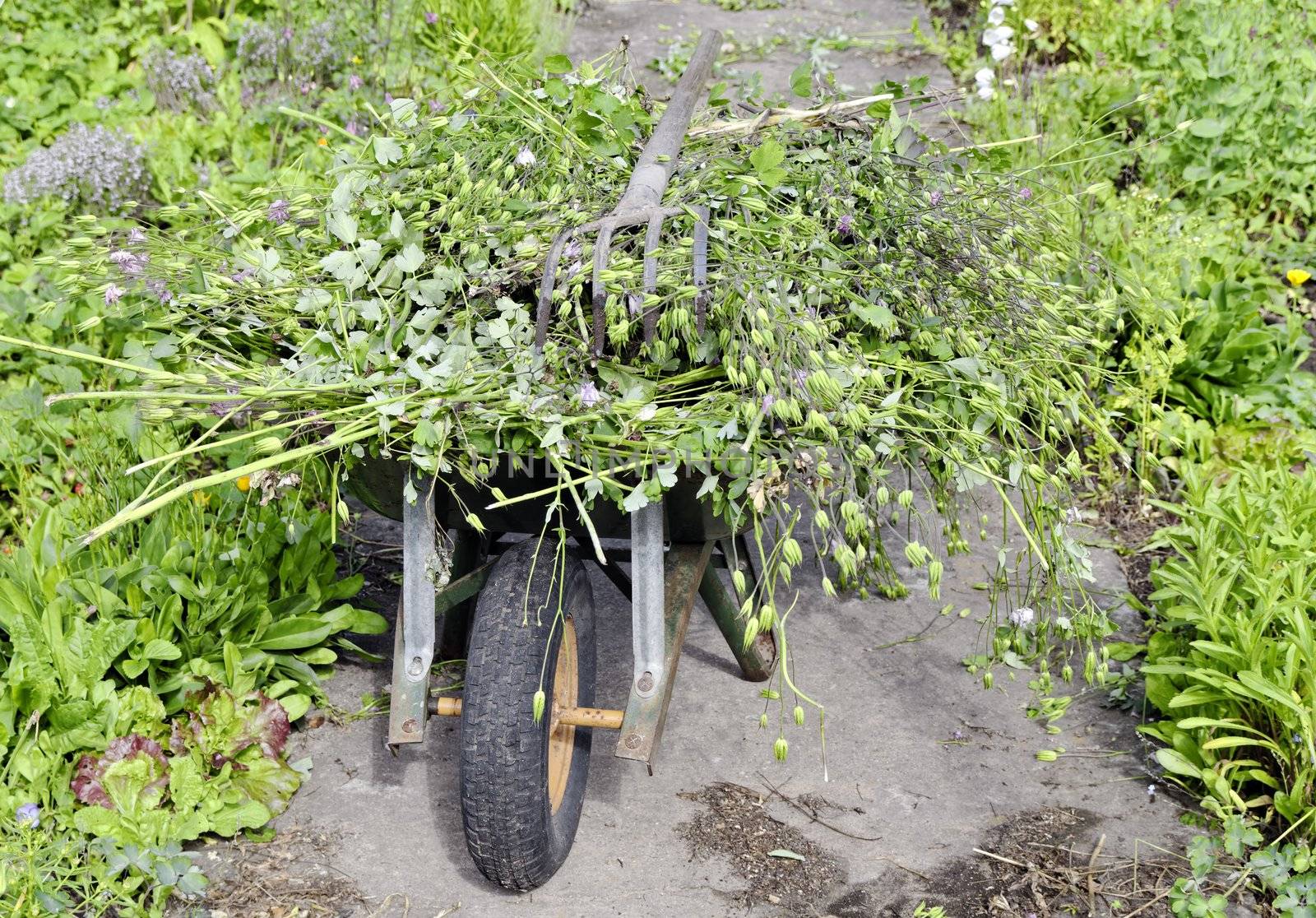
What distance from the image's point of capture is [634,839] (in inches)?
98.1

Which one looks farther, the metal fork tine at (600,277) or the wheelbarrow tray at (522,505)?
the wheelbarrow tray at (522,505)

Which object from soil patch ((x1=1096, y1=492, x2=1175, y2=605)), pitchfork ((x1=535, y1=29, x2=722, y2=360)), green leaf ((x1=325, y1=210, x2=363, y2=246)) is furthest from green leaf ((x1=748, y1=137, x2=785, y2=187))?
soil patch ((x1=1096, y1=492, x2=1175, y2=605))

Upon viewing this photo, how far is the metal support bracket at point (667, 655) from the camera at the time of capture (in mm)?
2111

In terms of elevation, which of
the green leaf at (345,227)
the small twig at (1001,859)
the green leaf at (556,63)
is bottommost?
the small twig at (1001,859)

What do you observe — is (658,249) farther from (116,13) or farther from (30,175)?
(116,13)

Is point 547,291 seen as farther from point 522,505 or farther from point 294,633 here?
point 294,633

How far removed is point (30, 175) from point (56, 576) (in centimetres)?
240

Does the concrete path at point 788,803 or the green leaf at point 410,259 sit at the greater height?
the green leaf at point 410,259

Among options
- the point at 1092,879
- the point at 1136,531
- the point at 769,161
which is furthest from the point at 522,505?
the point at 1136,531

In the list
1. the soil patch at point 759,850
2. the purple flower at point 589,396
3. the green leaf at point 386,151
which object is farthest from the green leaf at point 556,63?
the soil patch at point 759,850

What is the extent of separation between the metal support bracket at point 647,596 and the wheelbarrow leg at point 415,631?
36 cm

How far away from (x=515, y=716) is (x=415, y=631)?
0.25m

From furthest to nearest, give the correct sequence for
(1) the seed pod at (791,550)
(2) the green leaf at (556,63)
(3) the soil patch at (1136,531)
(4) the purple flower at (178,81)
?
(4) the purple flower at (178,81)
(3) the soil patch at (1136,531)
(2) the green leaf at (556,63)
(1) the seed pod at (791,550)

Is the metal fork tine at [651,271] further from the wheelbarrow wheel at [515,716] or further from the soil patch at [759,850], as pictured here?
the soil patch at [759,850]
